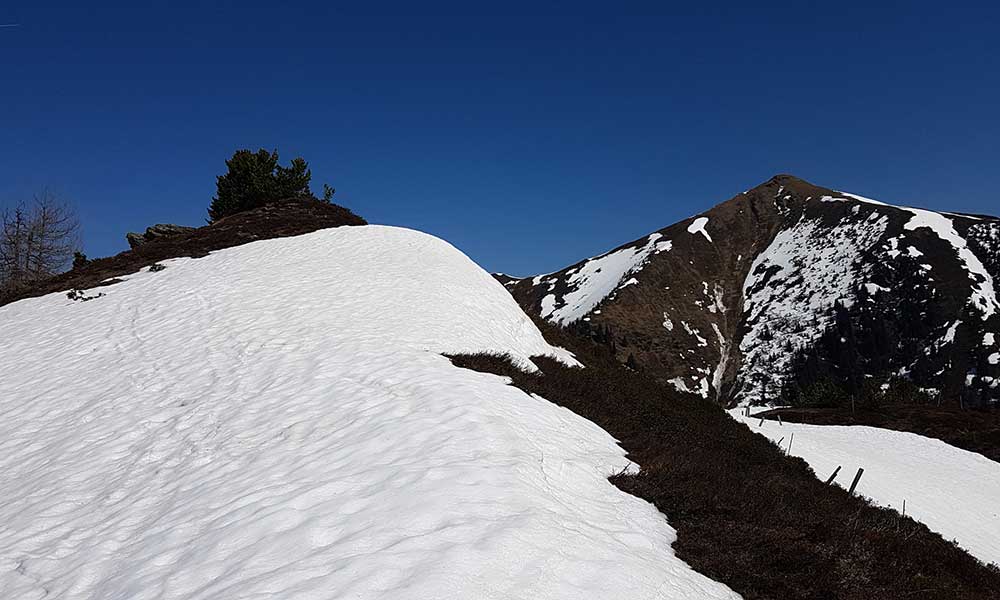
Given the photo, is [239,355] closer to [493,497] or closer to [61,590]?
[61,590]

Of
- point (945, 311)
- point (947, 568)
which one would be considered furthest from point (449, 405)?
point (945, 311)

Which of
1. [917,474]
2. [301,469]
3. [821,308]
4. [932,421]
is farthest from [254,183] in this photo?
[821,308]

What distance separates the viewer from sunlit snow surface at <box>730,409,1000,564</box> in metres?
21.4

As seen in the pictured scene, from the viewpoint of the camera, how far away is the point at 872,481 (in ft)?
80.8

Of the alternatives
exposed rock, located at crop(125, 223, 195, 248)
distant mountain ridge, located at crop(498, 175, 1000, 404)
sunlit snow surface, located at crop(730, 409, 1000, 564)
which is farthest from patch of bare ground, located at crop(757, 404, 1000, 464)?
distant mountain ridge, located at crop(498, 175, 1000, 404)

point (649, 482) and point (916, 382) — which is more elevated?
point (916, 382)

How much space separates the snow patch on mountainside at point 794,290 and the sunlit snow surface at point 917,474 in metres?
100

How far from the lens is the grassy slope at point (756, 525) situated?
5.79 meters

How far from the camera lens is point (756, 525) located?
23.4ft

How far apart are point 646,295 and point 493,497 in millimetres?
173703

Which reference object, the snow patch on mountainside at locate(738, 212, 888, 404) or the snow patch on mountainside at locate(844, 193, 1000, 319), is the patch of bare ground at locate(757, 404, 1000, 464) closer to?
the snow patch on mountainside at locate(738, 212, 888, 404)

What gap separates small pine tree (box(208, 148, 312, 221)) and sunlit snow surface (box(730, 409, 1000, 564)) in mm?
36245

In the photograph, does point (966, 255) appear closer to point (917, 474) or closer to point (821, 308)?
point (821, 308)

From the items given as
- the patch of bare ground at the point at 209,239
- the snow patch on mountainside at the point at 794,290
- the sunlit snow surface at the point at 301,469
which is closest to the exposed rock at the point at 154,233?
the patch of bare ground at the point at 209,239
